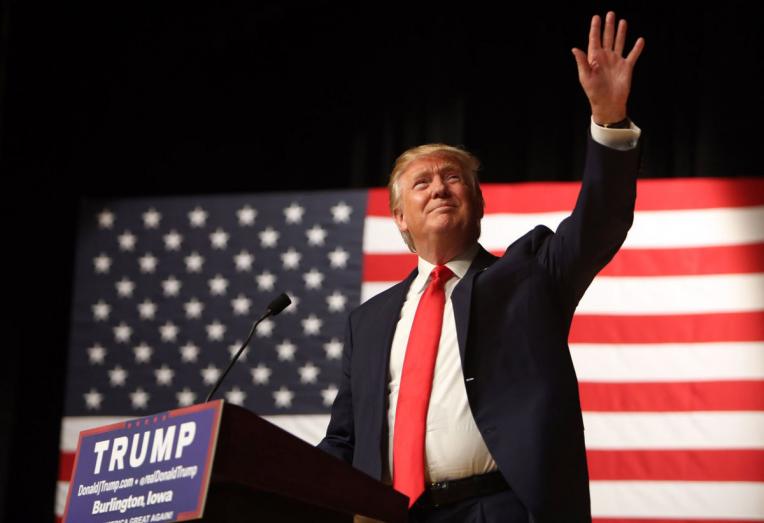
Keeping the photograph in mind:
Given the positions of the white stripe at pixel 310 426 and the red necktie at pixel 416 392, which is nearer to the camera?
the red necktie at pixel 416 392

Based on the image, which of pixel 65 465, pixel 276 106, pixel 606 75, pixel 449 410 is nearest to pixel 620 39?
pixel 606 75

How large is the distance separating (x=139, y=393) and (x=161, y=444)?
2684mm

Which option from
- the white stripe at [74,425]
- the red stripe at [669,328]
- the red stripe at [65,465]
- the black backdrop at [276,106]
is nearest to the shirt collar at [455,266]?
the red stripe at [669,328]

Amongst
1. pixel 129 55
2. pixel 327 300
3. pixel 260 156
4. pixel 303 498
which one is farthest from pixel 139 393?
pixel 303 498

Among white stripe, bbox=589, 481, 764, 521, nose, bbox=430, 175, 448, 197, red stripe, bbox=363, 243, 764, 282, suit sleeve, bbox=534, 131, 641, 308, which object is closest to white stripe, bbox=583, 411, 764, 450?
white stripe, bbox=589, 481, 764, 521

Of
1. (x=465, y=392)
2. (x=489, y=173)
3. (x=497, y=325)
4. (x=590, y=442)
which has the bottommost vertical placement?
(x=590, y=442)

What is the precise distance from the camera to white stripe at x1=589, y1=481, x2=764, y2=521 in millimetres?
3484

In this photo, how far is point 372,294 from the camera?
3939 millimetres

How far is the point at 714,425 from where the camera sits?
3559 mm

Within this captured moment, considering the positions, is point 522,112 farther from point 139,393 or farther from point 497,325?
point 497,325

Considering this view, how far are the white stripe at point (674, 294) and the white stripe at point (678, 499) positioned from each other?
577mm

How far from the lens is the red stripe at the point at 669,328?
361 centimetres

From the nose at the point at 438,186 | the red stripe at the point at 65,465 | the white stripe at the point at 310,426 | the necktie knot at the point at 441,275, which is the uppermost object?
the nose at the point at 438,186

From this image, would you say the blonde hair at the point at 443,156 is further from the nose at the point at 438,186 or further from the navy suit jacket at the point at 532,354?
the navy suit jacket at the point at 532,354
